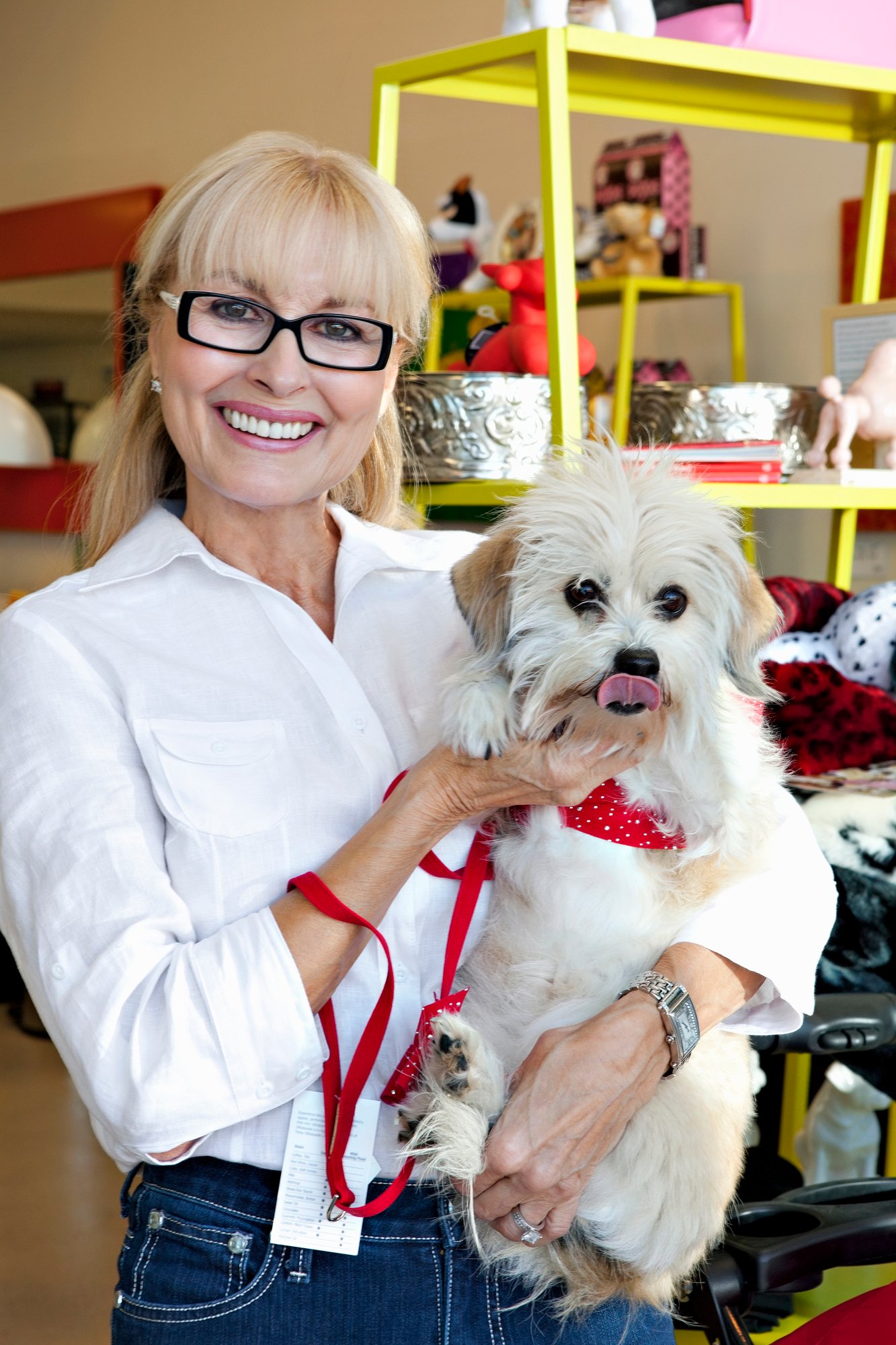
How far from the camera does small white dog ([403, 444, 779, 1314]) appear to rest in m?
1.23

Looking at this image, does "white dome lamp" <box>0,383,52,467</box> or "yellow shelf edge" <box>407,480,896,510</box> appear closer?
"yellow shelf edge" <box>407,480,896,510</box>

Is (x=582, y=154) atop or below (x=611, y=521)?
atop

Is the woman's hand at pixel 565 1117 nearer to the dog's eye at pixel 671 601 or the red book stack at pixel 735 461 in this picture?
the dog's eye at pixel 671 601

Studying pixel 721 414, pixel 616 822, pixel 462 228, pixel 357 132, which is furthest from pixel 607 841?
pixel 357 132

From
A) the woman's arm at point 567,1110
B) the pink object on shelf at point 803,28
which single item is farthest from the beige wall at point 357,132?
the woman's arm at point 567,1110

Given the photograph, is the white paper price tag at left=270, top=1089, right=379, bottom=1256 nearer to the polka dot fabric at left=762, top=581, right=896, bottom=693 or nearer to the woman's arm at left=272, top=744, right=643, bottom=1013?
the woman's arm at left=272, top=744, right=643, bottom=1013

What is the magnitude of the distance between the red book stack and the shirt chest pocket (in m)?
0.80

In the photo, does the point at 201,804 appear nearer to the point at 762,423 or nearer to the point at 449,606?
the point at 449,606

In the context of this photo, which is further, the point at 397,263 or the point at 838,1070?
the point at 838,1070

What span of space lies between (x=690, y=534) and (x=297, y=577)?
18.3 inches

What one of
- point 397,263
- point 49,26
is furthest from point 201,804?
point 49,26

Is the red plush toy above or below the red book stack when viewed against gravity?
above

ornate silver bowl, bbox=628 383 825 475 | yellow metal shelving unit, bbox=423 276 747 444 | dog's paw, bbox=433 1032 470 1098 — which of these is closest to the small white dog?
dog's paw, bbox=433 1032 470 1098

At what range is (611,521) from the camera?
4.18 ft
